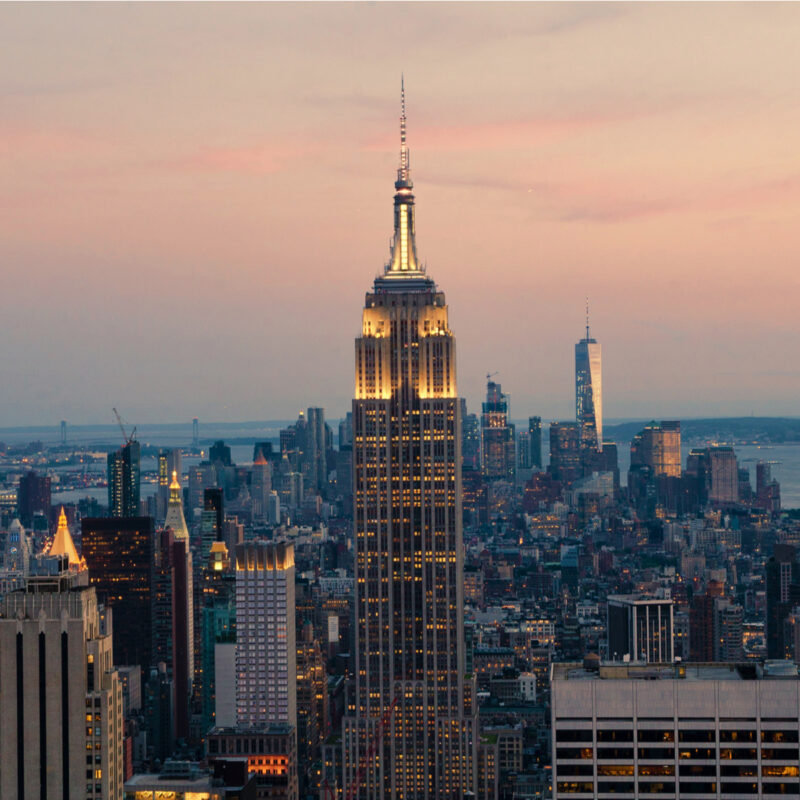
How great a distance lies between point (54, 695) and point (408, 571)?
190 ft

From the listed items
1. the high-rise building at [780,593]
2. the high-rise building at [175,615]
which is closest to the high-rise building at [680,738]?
the high-rise building at [175,615]

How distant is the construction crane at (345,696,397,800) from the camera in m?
111

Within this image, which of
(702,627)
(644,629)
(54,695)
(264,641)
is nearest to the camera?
(54,695)

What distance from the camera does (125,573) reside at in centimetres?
16962

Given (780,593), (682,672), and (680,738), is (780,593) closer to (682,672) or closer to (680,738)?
(682,672)

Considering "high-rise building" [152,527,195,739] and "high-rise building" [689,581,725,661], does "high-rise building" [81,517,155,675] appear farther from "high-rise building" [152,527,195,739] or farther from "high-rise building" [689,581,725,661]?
"high-rise building" [689,581,725,661]

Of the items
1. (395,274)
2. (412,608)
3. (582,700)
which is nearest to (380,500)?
(412,608)

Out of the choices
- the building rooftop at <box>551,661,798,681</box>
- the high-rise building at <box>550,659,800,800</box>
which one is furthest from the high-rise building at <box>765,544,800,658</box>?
the high-rise building at <box>550,659,800,800</box>

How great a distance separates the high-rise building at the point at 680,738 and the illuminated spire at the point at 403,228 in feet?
253

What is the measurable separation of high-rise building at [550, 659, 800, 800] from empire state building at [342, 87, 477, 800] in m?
65.5

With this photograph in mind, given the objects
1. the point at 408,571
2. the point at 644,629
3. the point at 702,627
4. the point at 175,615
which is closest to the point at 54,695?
the point at 408,571

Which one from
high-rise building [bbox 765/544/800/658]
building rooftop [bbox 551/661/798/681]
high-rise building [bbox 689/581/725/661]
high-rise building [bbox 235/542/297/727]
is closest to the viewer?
building rooftop [bbox 551/661/798/681]

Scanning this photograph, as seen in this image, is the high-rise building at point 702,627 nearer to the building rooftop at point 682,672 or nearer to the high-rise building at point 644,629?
the high-rise building at point 644,629

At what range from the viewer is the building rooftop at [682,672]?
46.8 meters
